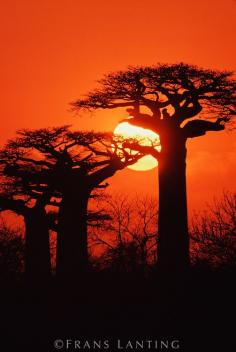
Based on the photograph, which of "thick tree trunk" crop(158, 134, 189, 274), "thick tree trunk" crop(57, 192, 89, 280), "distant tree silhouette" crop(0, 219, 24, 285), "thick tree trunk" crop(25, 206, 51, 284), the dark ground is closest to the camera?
the dark ground

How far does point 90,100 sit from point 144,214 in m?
15.2

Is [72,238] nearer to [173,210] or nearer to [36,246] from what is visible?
[36,246]

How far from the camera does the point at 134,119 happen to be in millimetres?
13430

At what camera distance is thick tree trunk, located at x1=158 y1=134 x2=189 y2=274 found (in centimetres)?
1272

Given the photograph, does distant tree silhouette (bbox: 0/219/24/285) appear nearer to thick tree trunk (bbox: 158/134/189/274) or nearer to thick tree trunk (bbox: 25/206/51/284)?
thick tree trunk (bbox: 25/206/51/284)

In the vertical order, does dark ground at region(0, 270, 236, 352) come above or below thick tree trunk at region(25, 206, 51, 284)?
below

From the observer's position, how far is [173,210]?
13.0m

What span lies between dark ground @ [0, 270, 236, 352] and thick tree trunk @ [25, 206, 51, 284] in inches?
110

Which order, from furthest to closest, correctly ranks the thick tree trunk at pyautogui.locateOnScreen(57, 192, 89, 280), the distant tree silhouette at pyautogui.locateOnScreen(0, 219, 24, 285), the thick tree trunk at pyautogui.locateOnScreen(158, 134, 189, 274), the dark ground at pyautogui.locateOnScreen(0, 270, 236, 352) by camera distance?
1. the distant tree silhouette at pyautogui.locateOnScreen(0, 219, 24, 285)
2. the thick tree trunk at pyautogui.locateOnScreen(57, 192, 89, 280)
3. the thick tree trunk at pyautogui.locateOnScreen(158, 134, 189, 274)
4. the dark ground at pyautogui.locateOnScreen(0, 270, 236, 352)

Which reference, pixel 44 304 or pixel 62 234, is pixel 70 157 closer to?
pixel 62 234

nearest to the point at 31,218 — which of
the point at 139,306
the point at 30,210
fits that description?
the point at 30,210

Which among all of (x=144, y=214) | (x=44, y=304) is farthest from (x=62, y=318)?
(x=144, y=214)

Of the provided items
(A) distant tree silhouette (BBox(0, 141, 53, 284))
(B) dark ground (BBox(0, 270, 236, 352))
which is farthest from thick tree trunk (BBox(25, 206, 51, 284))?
(B) dark ground (BBox(0, 270, 236, 352))

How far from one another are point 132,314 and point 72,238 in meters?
4.58
